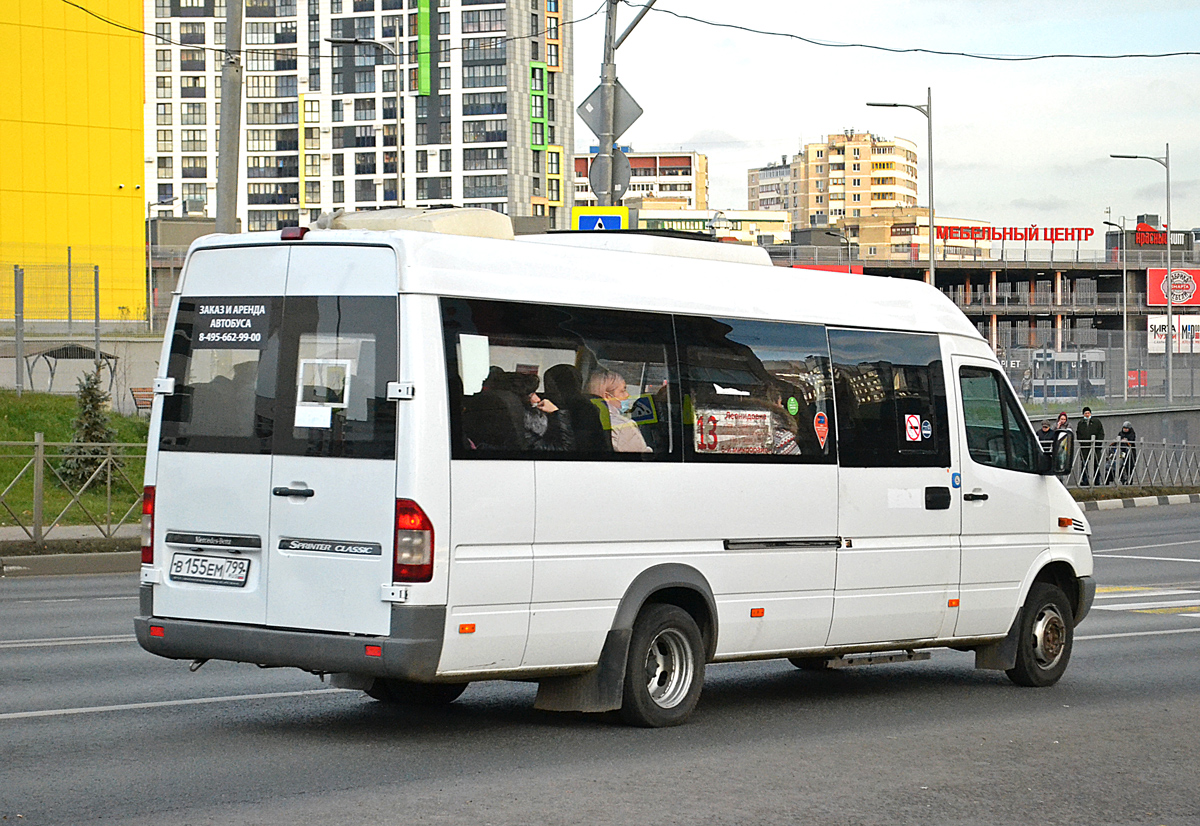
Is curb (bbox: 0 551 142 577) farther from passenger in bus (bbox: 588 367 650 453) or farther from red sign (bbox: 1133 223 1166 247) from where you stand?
red sign (bbox: 1133 223 1166 247)

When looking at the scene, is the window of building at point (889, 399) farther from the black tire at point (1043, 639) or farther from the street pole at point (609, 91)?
the street pole at point (609, 91)

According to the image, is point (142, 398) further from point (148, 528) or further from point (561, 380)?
point (561, 380)

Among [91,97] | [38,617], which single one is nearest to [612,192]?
[38,617]

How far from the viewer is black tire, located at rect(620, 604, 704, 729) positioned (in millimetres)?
8766

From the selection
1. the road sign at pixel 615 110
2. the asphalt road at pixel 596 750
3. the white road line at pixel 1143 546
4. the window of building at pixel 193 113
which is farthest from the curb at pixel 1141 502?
the window of building at pixel 193 113

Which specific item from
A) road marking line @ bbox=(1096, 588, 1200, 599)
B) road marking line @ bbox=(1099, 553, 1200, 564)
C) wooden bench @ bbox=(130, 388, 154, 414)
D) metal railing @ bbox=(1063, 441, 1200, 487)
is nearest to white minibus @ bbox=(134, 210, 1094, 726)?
road marking line @ bbox=(1096, 588, 1200, 599)

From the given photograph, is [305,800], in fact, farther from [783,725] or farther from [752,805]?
[783,725]

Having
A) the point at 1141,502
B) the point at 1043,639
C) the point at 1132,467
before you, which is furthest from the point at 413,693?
the point at 1132,467

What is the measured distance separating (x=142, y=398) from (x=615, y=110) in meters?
16.1

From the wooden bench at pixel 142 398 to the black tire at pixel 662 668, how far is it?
26744 mm

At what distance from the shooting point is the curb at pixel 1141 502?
114 ft

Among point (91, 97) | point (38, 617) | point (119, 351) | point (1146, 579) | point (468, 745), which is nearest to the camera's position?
point (468, 745)

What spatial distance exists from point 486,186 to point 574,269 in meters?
143

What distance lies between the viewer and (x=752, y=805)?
7.02m
